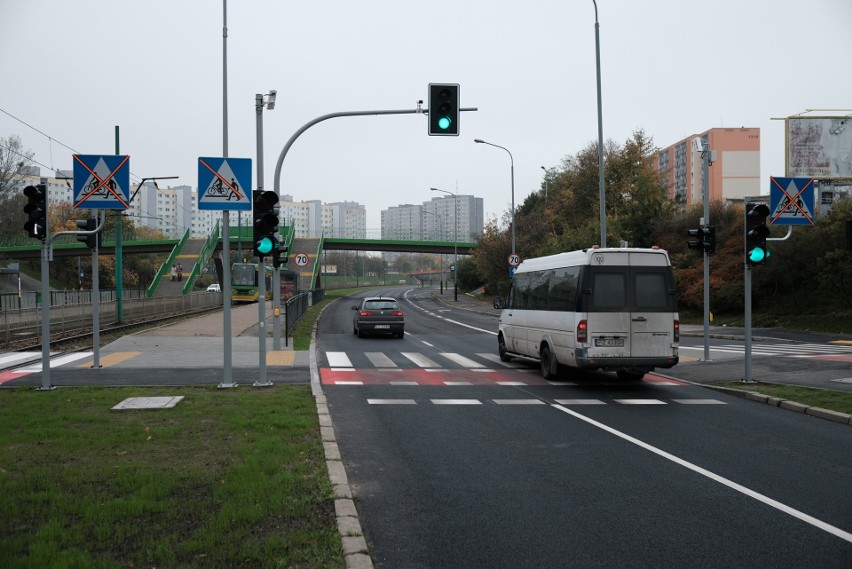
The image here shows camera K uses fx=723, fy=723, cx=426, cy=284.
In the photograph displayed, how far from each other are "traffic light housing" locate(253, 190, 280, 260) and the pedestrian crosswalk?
3034 millimetres

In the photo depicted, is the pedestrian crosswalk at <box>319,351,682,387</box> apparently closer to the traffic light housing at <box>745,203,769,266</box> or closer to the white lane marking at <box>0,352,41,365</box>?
the traffic light housing at <box>745,203,769,266</box>

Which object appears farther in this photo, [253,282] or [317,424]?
[253,282]

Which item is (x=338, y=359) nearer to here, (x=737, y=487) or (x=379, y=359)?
(x=379, y=359)

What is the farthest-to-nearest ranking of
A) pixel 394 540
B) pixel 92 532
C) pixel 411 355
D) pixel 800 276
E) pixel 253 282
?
pixel 253 282
pixel 800 276
pixel 411 355
pixel 394 540
pixel 92 532

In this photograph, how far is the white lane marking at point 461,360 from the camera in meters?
17.8

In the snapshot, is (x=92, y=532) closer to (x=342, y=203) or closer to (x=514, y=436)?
(x=514, y=436)

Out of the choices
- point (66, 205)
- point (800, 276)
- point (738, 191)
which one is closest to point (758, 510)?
point (800, 276)

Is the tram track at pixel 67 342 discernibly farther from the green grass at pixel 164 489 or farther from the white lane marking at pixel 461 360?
the white lane marking at pixel 461 360

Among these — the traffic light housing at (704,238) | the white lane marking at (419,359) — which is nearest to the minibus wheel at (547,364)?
the white lane marking at (419,359)

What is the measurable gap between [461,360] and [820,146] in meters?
30.0

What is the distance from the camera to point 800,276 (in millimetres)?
31578

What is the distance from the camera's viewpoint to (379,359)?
19094 millimetres

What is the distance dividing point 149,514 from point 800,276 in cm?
3215

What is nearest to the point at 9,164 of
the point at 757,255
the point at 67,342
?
the point at 67,342
